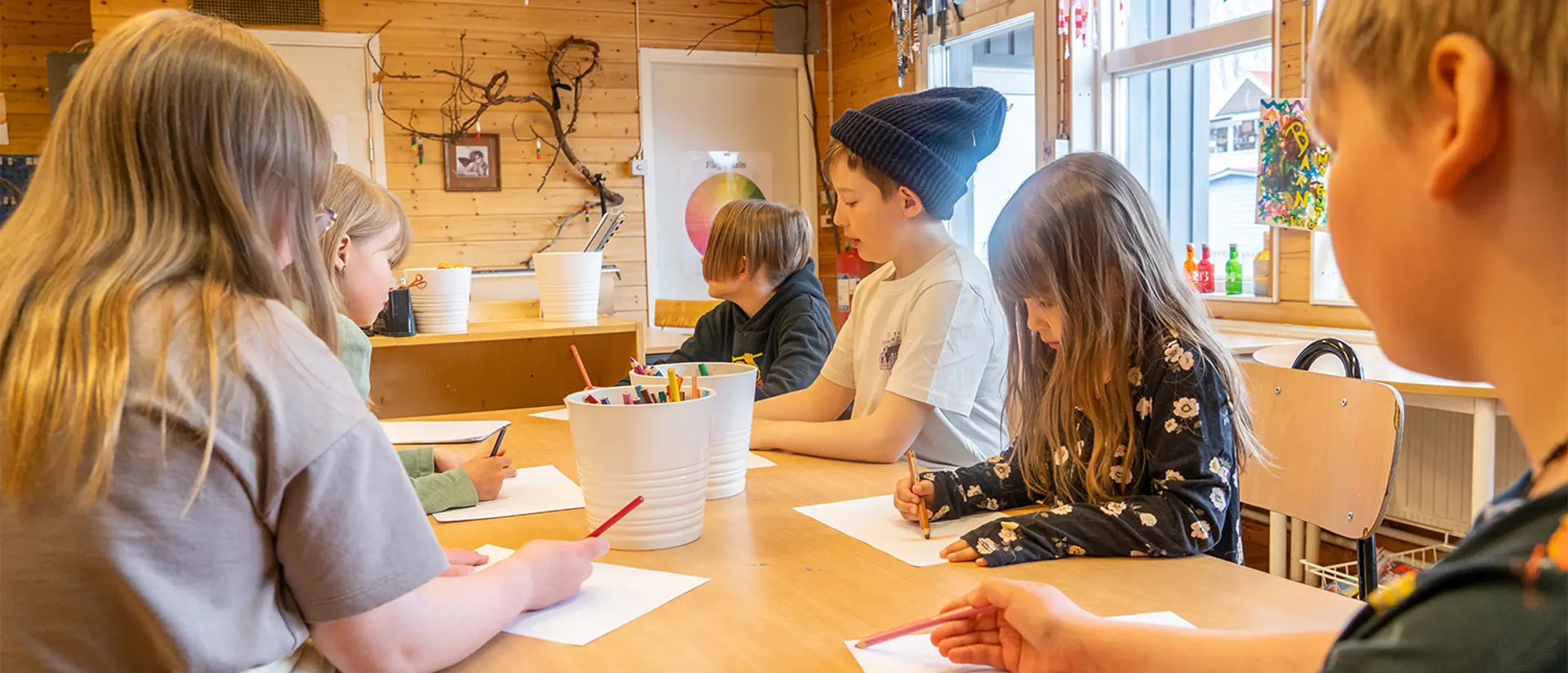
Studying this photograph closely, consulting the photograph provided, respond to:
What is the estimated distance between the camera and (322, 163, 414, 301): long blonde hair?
172 cm

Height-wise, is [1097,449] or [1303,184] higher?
[1303,184]

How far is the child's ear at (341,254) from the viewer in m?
1.72

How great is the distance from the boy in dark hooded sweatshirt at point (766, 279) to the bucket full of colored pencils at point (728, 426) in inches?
40.3

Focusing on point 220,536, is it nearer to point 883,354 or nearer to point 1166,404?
point 1166,404

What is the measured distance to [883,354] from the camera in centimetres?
178

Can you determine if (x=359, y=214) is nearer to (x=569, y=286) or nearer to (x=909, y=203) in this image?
(x=909, y=203)

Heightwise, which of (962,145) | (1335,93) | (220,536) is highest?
(962,145)

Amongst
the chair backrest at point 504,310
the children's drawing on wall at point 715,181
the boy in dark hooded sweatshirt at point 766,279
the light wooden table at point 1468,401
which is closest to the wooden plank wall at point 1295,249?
A: the light wooden table at point 1468,401

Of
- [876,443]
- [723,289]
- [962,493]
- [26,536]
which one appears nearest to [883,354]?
[876,443]

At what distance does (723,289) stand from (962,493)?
141 centimetres

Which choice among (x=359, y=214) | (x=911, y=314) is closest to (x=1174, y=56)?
(x=911, y=314)

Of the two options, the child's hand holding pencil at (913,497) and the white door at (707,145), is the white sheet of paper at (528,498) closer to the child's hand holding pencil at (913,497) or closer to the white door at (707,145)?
the child's hand holding pencil at (913,497)

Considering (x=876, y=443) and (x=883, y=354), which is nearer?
(x=876, y=443)

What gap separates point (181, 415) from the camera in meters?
0.66
